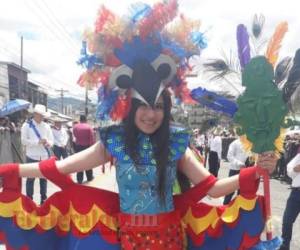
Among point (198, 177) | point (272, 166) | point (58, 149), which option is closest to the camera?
point (272, 166)

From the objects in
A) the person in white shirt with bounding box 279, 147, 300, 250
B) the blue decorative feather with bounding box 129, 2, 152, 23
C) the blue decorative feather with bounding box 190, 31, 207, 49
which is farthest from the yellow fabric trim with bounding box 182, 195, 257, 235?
the person in white shirt with bounding box 279, 147, 300, 250

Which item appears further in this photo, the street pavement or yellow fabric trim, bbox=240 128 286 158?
the street pavement

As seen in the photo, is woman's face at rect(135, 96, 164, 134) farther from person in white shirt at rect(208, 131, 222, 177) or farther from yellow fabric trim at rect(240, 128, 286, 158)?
person in white shirt at rect(208, 131, 222, 177)

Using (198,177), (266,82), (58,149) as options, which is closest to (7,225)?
(198,177)

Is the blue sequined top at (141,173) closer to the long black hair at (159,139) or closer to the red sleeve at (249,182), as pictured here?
the long black hair at (159,139)

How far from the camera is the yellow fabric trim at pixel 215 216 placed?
9.33 ft

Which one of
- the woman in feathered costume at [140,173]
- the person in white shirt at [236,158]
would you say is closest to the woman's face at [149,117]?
the woman in feathered costume at [140,173]

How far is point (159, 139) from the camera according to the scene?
9.23 ft

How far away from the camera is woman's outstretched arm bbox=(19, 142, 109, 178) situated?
289 cm

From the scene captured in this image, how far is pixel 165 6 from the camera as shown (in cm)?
279

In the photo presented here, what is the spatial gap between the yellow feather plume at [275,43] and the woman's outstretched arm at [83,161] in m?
1.08

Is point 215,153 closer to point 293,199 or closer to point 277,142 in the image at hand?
point 293,199

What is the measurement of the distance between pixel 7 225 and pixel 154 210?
3.04 ft

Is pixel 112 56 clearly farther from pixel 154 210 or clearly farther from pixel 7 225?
→ pixel 7 225
